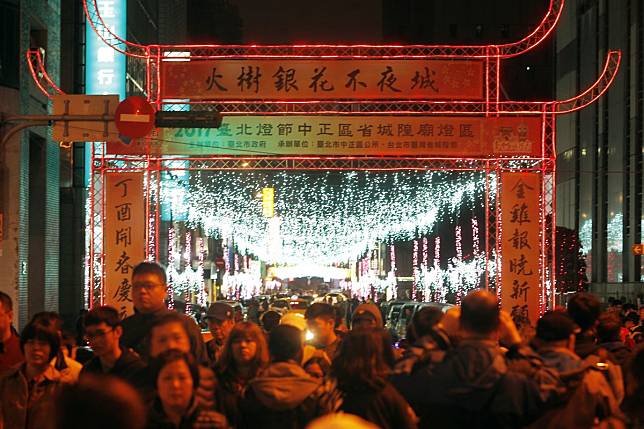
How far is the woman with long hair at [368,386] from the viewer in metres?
5.57

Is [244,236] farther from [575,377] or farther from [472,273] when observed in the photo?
[575,377]

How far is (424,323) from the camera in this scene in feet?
23.7

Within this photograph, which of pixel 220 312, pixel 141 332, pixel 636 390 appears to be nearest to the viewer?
pixel 636 390

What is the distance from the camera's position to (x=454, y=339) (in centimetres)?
689

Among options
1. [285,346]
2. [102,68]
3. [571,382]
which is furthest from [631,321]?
[102,68]

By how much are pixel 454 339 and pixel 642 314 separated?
17.5 meters

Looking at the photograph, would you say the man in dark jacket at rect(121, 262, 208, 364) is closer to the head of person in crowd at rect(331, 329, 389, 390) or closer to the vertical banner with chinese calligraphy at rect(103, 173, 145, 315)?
the head of person in crowd at rect(331, 329, 389, 390)

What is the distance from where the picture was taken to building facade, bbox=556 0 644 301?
4856 centimetres

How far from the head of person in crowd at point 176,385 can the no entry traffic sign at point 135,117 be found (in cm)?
1129

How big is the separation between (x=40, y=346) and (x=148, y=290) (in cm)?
Result: 130

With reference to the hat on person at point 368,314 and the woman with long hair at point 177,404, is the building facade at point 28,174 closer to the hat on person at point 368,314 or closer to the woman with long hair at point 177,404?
the hat on person at point 368,314

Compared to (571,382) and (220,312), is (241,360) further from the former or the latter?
(220,312)

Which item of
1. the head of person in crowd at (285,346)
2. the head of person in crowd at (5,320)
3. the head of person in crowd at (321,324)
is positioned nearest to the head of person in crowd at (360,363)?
the head of person in crowd at (285,346)

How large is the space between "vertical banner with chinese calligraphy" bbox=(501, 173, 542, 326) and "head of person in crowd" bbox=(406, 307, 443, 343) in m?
12.2
